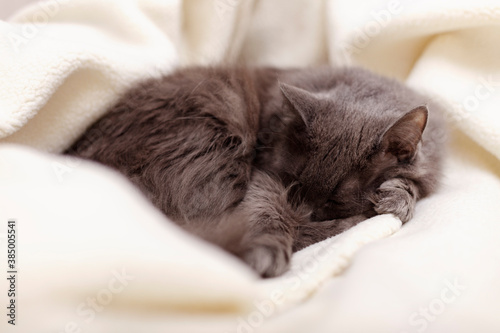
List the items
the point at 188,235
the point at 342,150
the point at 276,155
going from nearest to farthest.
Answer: the point at 188,235 < the point at 342,150 < the point at 276,155

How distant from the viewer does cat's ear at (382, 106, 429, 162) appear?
128 centimetres

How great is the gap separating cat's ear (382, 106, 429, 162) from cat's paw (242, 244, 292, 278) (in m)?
0.54

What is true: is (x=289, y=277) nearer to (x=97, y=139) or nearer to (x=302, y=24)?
(x=97, y=139)

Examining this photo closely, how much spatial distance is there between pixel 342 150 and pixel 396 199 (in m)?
0.23

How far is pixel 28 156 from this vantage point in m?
1.19

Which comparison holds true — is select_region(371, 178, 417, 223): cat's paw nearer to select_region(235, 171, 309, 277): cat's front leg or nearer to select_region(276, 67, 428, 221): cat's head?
select_region(276, 67, 428, 221): cat's head

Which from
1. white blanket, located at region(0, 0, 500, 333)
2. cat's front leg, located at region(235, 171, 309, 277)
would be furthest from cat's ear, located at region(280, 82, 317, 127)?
white blanket, located at region(0, 0, 500, 333)

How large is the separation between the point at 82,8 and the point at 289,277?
129 centimetres

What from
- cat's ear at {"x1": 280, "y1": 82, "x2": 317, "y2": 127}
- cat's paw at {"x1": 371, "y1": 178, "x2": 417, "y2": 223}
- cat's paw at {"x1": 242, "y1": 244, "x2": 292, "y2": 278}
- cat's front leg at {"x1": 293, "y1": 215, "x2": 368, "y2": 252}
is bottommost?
cat's front leg at {"x1": 293, "y1": 215, "x2": 368, "y2": 252}

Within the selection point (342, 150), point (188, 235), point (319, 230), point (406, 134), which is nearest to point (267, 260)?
point (188, 235)

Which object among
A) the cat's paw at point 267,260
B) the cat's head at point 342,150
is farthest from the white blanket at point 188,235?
the cat's head at point 342,150

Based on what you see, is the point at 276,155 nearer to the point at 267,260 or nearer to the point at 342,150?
the point at 342,150

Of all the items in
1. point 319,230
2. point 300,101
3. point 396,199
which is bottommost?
point 319,230

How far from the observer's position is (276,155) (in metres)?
1.56
